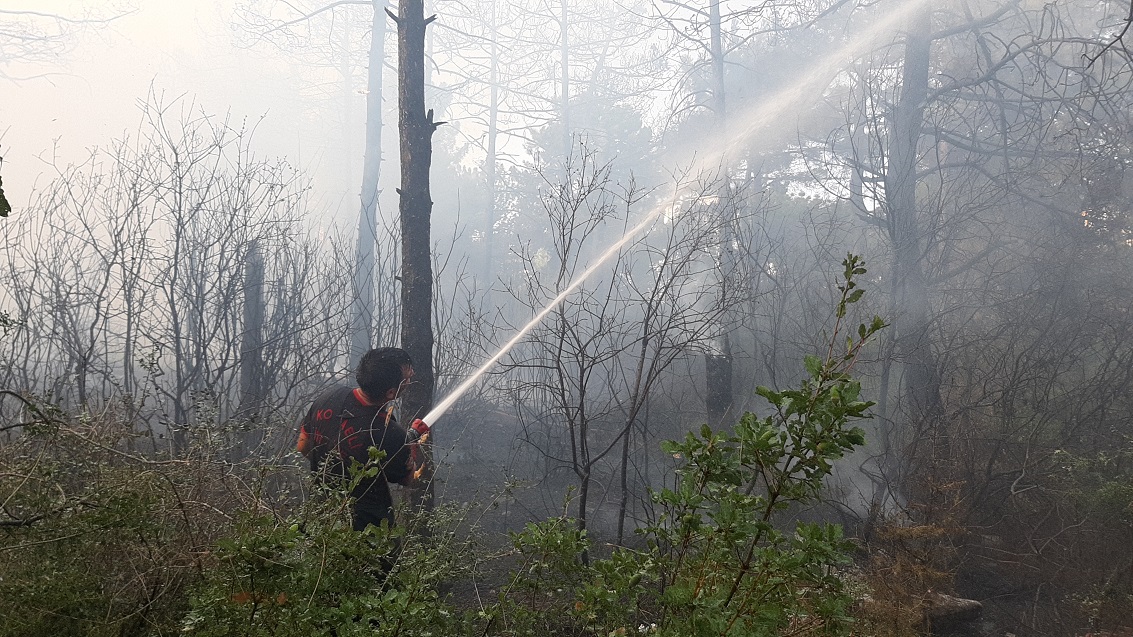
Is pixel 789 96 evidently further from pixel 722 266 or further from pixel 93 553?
pixel 93 553

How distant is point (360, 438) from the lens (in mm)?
4016

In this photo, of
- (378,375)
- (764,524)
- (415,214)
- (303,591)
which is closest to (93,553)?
(303,591)

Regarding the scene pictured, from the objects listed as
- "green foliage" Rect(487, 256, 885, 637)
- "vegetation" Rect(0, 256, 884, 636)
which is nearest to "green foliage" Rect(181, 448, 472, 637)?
"vegetation" Rect(0, 256, 884, 636)

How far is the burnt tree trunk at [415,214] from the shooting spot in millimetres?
5832

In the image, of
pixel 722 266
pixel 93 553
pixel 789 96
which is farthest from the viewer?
pixel 789 96

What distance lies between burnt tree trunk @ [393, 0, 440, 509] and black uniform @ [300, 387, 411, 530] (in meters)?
1.51

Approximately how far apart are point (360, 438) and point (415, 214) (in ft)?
8.65

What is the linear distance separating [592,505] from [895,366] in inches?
221

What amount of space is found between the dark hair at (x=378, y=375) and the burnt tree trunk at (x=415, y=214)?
159 cm

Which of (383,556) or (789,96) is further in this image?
(789,96)

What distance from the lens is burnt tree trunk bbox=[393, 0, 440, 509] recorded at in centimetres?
583

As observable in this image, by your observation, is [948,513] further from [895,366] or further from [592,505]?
[895,366]

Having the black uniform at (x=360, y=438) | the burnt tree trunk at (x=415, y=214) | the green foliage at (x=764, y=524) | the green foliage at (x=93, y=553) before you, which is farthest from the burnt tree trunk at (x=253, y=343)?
the green foliage at (x=764, y=524)

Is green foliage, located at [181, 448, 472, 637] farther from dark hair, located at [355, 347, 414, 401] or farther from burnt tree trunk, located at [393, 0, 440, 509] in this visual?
burnt tree trunk, located at [393, 0, 440, 509]
